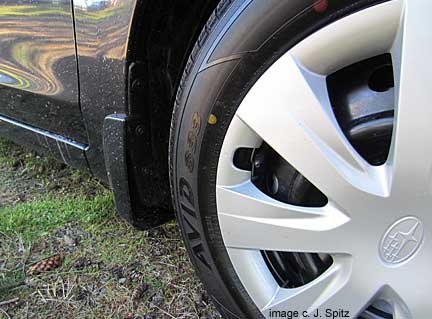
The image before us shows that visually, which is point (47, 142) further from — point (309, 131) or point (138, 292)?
point (309, 131)

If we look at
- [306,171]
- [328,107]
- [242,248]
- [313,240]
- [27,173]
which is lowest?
[27,173]

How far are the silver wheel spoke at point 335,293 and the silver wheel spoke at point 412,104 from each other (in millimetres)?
220

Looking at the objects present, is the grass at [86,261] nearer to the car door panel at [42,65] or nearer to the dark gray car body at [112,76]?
the dark gray car body at [112,76]

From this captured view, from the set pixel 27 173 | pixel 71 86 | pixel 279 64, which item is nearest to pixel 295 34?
pixel 279 64

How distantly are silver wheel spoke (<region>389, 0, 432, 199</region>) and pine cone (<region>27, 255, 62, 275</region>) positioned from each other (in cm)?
126

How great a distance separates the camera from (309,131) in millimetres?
1070

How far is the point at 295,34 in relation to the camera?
3.41ft

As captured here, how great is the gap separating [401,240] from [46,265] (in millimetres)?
1256

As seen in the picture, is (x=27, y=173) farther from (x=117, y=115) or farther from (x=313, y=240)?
(x=313, y=240)

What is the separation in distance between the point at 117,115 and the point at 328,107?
59 cm

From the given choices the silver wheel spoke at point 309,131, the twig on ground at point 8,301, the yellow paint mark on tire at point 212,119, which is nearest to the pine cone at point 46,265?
the twig on ground at point 8,301

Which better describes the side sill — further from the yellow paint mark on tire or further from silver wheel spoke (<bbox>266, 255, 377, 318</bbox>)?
silver wheel spoke (<bbox>266, 255, 377, 318</bbox>)

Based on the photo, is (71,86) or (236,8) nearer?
(236,8)

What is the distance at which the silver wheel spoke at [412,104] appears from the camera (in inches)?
37.0
